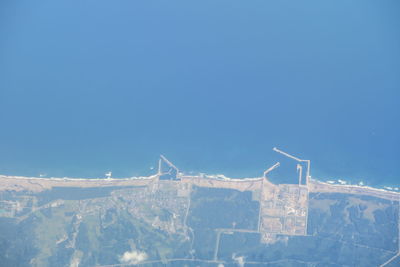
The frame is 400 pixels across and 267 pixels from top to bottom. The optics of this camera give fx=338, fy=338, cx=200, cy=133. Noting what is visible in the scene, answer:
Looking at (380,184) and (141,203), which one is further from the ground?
(380,184)

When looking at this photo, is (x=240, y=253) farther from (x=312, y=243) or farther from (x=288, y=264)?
(x=312, y=243)

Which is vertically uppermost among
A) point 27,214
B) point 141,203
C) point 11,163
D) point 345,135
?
point 345,135

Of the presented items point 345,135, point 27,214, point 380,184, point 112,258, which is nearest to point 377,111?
point 345,135

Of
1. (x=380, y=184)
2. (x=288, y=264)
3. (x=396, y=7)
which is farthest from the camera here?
(x=396, y=7)

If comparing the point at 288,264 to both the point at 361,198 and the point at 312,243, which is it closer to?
the point at 312,243

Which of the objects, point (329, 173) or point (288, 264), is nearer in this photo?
point (288, 264)

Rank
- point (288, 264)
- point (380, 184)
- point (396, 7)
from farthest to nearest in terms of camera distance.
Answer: point (396, 7) → point (380, 184) → point (288, 264)

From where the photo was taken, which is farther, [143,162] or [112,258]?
→ [143,162]

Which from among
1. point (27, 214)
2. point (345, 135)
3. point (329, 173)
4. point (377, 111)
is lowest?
point (27, 214)

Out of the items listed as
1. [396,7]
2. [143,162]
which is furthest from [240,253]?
[396,7]
